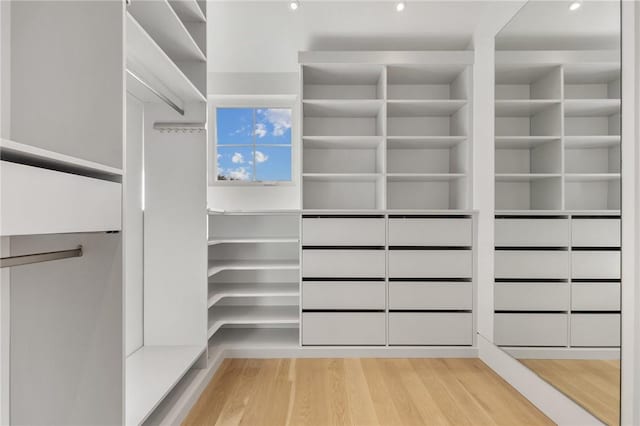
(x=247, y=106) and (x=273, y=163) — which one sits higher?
(x=247, y=106)

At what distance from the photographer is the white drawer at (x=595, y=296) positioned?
1.56 meters

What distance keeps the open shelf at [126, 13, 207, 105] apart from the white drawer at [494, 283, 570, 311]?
2258 millimetres

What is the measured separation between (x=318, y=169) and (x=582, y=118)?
2.03 metres

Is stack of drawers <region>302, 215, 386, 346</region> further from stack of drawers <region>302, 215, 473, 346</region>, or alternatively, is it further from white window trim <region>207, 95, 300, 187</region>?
white window trim <region>207, 95, 300, 187</region>

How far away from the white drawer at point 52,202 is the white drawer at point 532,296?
2030mm

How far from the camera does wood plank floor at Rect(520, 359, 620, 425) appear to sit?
5.10 ft

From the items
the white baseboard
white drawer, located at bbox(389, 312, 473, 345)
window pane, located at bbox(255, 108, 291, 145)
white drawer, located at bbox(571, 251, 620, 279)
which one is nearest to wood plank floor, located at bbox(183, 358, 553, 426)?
the white baseboard

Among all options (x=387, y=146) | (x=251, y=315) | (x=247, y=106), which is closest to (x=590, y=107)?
(x=387, y=146)

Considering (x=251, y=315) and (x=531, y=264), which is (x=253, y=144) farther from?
(x=531, y=264)

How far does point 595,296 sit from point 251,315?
2.24 meters

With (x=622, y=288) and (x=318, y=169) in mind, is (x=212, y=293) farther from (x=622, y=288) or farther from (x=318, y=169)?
(x=622, y=288)

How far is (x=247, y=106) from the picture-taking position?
3.49 meters

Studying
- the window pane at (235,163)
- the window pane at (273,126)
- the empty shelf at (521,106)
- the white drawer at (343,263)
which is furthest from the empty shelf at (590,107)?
the window pane at (235,163)

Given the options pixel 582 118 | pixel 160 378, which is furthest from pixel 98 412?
pixel 582 118
